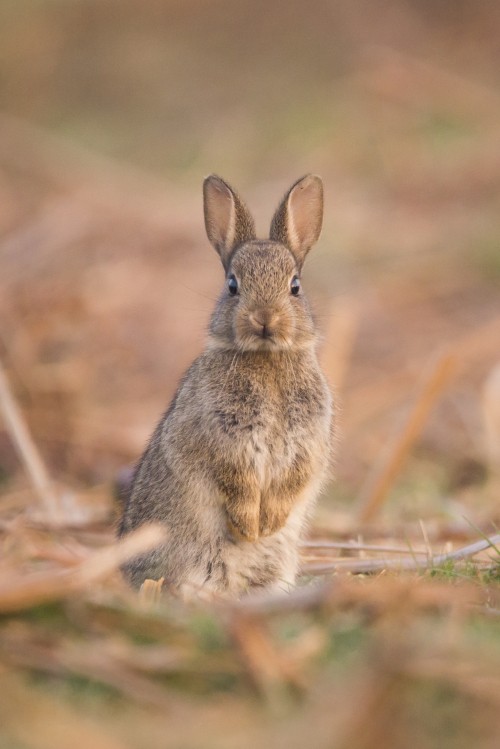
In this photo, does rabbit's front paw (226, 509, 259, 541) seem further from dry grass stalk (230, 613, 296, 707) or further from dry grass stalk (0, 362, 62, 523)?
dry grass stalk (0, 362, 62, 523)

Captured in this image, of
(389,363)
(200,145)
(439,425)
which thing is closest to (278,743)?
(439,425)

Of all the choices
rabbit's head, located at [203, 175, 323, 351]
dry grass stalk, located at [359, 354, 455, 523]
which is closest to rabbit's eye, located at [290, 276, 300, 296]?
rabbit's head, located at [203, 175, 323, 351]

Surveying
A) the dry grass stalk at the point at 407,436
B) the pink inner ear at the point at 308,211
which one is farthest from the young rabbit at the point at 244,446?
the dry grass stalk at the point at 407,436

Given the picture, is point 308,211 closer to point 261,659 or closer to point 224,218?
point 224,218

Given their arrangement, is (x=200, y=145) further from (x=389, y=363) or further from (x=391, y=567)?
(x=391, y=567)

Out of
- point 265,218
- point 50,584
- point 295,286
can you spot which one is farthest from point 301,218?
point 265,218

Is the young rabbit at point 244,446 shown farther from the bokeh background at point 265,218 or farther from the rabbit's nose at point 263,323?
the bokeh background at point 265,218
